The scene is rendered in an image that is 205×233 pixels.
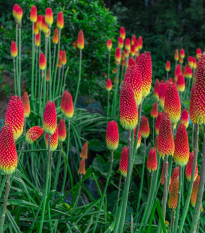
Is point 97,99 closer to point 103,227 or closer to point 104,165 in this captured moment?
point 104,165

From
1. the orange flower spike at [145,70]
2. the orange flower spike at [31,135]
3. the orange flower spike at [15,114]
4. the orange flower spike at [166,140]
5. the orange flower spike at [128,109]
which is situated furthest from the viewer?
the orange flower spike at [31,135]

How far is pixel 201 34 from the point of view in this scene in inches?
498

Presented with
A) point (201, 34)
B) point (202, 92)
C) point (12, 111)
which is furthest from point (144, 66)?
point (201, 34)

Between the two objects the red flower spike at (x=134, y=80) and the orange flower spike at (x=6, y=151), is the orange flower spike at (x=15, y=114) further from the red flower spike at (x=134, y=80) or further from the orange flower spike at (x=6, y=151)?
the red flower spike at (x=134, y=80)

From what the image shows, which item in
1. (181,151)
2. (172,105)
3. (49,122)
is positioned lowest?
(181,151)

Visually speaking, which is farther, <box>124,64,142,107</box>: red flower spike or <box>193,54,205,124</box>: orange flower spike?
<box>124,64,142,107</box>: red flower spike

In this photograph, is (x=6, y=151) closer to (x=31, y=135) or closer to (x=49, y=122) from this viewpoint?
(x=49, y=122)

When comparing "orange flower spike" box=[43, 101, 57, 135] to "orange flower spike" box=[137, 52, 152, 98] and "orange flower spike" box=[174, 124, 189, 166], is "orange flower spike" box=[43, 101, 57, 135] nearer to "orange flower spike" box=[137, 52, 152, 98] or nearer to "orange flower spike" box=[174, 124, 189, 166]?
"orange flower spike" box=[137, 52, 152, 98]

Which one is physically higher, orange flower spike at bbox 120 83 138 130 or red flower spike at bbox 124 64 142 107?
red flower spike at bbox 124 64 142 107

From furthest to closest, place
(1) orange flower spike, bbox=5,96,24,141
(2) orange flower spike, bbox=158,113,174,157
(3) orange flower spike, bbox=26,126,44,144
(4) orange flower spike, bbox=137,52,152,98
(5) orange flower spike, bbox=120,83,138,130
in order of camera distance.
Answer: (3) orange flower spike, bbox=26,126,44,144
(2) orange flower spike, bbox=158,113,174,157
(4) orange flower spike, bbox=137,52,152,98
(1) orange flower spike, bbox=5,96,24,141
(5) orange flower spike, bbox=120,83,138,130

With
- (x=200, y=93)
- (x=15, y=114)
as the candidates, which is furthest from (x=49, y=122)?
(x=200, y=93)

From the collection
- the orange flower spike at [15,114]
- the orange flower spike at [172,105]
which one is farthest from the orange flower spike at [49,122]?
the orange flower spike at [172,105]

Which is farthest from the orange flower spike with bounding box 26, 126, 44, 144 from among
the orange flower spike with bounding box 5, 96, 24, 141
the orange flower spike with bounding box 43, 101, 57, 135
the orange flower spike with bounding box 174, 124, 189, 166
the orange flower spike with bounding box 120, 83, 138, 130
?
the orange flower spike with bounding box 174, 124, 189, 166

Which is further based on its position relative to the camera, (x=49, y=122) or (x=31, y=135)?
Answer: (x=31, y=135)
